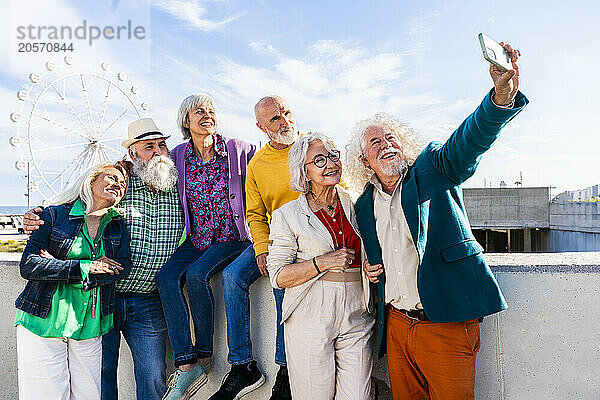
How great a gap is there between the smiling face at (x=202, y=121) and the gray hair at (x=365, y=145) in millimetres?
1074

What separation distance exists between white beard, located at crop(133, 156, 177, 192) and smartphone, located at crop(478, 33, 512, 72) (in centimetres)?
198

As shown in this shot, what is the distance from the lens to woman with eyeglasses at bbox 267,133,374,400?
2514mm

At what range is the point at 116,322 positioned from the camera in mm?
3062

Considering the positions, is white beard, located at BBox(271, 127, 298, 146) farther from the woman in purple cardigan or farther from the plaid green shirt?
the plaid green shirt

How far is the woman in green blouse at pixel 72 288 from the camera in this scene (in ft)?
9.38

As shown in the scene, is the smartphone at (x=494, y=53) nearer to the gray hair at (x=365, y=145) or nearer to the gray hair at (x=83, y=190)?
the gray hair at (x=365, y=145)

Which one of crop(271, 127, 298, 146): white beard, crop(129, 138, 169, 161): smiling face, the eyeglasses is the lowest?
the eyeglasses

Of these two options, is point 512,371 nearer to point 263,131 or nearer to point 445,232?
point 445,232

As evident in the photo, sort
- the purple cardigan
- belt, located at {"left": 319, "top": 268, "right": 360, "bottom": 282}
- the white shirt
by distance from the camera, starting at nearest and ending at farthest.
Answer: the white shirt < belt, located at {"left": 319, "top": 268, "right": 360, "bottom": 282} < the purple cardigan

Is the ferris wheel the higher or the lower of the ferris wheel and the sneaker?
the higher

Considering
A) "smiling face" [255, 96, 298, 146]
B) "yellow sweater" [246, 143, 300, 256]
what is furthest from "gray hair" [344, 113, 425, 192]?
"smiling face" [255, 96, 298, 146]

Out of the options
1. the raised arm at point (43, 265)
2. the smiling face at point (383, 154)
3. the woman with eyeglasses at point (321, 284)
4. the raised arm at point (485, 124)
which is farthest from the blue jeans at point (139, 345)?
the raised arm at point (485, 124)

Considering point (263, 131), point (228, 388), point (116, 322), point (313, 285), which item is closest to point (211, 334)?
point (228, 388)

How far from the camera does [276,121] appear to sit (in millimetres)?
3332
